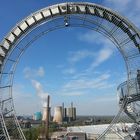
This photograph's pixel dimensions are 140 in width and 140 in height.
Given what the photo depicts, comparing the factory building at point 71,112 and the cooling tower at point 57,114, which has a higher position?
the factory building at point 71,112

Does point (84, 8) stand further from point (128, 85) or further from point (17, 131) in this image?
point (17, 131)

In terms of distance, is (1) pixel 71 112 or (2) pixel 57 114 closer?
(2) pixel 57 114

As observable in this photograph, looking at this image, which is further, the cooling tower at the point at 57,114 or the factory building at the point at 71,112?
the factory building at the point at 71,112

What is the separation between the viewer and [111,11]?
801 inches

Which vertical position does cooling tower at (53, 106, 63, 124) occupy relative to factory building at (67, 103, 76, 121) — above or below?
below

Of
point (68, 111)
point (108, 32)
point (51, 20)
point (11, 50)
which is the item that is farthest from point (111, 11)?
point (68, 111)

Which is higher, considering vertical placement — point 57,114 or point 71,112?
point 71,112

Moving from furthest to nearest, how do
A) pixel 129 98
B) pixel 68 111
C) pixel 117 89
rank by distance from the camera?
pixel 68 111 < pixel 117 89 < pixel 129 98

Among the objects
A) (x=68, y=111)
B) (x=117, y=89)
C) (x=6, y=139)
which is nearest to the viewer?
(x=6, y=139)

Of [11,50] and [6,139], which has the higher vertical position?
[11,50]

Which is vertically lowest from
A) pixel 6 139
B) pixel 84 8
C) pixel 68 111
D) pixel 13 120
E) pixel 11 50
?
pixel 6 139

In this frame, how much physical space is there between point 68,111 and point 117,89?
142034 millimetres

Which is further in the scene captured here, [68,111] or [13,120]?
[68,111]

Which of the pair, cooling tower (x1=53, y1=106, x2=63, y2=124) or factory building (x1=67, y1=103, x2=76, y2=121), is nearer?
cooling tower (x1=53, y1=106, x2=63, y2=124)
